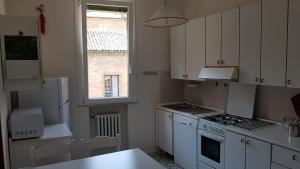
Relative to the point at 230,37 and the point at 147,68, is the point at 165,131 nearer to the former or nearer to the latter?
the point at 147,68

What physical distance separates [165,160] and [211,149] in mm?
1124

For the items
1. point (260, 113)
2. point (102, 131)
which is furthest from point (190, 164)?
point (102, 131)

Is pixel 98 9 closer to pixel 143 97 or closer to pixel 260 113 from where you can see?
pixel 143 97

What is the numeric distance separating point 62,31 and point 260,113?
285cm

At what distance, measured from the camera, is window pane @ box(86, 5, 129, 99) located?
3613 mm

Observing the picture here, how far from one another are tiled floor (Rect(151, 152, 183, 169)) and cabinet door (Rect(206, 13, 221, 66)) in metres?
1.61

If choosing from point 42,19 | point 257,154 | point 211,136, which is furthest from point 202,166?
point 42,19

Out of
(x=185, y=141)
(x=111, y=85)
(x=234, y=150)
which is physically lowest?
(x=185, y=141)

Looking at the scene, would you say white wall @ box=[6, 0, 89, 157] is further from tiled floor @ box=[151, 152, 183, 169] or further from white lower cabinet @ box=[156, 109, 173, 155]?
tiled floor @ box=[151, 152, 183, 169]

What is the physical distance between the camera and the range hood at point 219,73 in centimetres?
275

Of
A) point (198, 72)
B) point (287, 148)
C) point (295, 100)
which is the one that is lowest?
point (287, 148)

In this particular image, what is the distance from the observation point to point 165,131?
3.81 m

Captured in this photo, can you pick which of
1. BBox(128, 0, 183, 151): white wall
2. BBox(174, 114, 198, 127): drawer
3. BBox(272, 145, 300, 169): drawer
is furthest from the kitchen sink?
BBox(272, 145, 300, 169): drawer

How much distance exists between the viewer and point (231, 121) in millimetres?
2816
